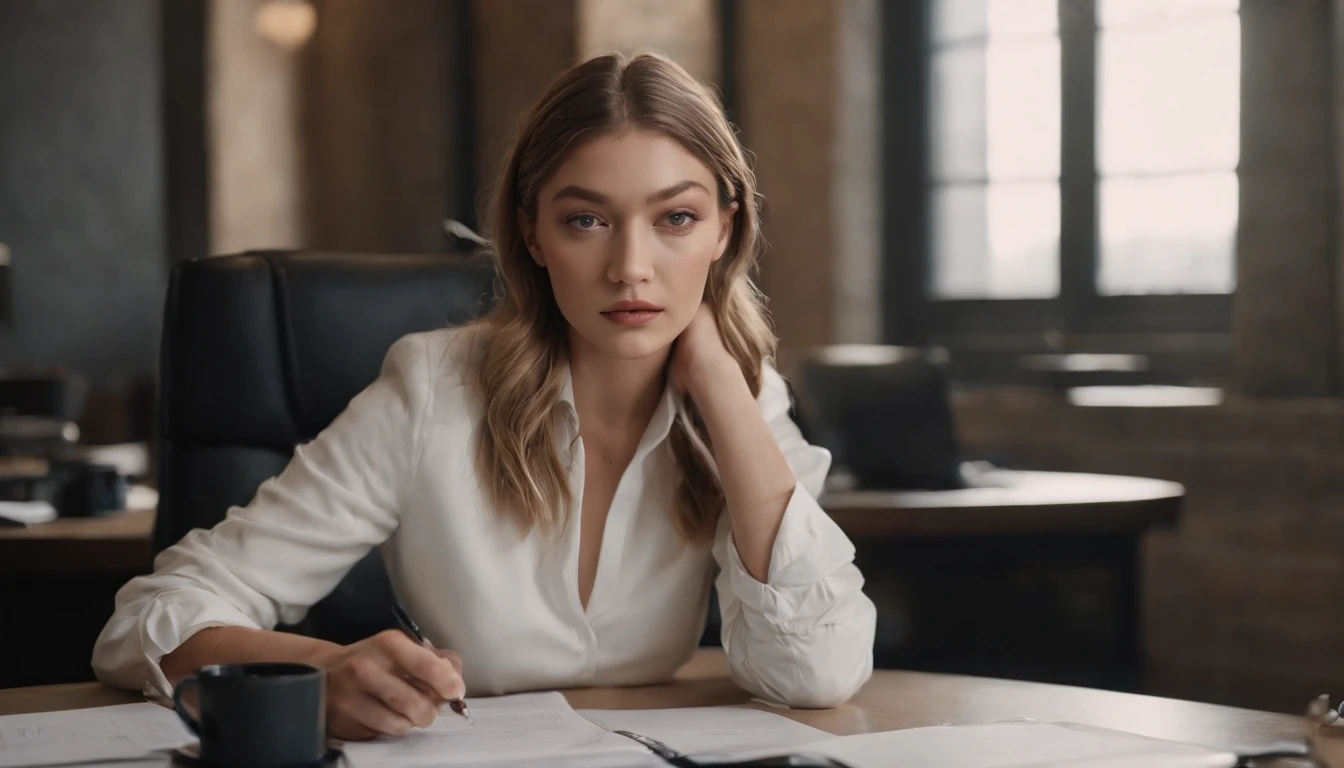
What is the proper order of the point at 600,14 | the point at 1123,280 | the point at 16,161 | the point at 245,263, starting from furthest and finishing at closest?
the point at 16,161, the point at 600,14, the point at 1123,280, the point at 245,263

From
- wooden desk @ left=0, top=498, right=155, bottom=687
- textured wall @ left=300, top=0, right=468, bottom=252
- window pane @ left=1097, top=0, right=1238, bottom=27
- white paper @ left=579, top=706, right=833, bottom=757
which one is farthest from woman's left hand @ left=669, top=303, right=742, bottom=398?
textured wall @ left=300, top=0, right=468, bottom=252

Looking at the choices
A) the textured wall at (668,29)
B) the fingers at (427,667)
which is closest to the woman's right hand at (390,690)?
the fingers at (427,667)

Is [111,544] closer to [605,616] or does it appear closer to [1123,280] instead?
[605,616]

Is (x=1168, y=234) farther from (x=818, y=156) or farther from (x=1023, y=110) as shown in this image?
(x=818, y=156)

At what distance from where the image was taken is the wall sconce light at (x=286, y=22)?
260 inches

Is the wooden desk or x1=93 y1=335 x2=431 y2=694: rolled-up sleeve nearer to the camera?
x1=93 y1=335 x2=431 y2=694: rolled-up sleeve

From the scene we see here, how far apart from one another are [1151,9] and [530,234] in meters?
3.70

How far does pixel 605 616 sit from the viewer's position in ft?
5.16

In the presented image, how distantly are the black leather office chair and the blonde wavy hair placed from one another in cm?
27

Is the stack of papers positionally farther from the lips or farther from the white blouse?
the lips

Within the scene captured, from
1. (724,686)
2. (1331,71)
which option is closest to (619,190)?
(724,686)

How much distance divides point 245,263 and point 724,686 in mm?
828

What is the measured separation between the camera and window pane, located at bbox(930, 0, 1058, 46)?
5.02 metres

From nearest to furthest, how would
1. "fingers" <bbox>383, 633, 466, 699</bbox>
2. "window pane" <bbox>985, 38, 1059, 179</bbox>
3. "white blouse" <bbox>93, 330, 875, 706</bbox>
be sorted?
"fingers" <bbox>383, 633, 466, 699</bbox> < "white blouse" <bbox>93, 330, 875, 706</bbox> < "window pane" <bbox>985, 38, 1059, 179</bbox>
